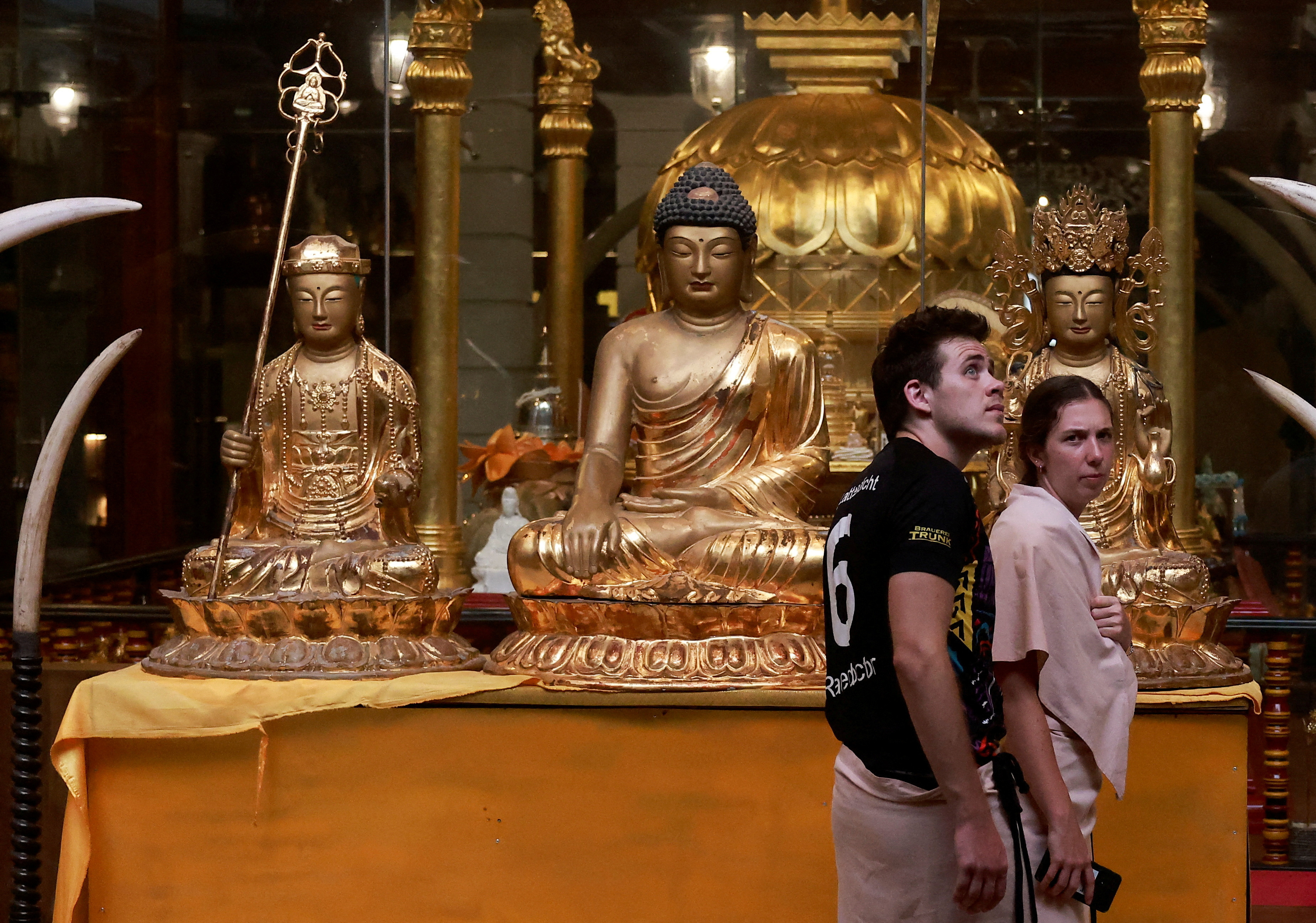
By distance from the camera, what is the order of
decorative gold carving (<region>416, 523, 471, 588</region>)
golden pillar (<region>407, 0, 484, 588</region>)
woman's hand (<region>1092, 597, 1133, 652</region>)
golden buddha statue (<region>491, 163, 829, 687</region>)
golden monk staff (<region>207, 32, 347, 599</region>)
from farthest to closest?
golden pillar (<region>407, 0, 484, 588</region>) → decorative gold carving (<region>416, 523, 471, 588</region>) → golden monk staff (<region>207, 32, 347, 599</region>) → golden buddha statue (<region>491, 163, 829, 687</region>) → woman's hand (<region>1092, 597, 1133, 652</region>)

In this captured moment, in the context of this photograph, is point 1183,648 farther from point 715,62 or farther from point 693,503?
point 715,62

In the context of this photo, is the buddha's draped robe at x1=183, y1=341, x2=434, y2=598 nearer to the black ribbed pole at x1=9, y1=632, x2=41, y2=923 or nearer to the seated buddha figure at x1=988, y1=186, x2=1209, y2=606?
the black ribbed pole at x1=9, y1=632, x2=41, y2=923

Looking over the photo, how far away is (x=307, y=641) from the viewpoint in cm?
362

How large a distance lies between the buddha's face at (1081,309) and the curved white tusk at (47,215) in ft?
6.52

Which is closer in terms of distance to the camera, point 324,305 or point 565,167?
point 324,305

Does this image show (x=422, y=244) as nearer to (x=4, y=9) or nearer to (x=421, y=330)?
(x=421, y=330)

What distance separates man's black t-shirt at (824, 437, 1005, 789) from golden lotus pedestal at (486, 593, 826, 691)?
114 centimetres

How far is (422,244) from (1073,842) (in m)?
3.30

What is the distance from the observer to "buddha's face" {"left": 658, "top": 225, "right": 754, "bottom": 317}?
3.85m

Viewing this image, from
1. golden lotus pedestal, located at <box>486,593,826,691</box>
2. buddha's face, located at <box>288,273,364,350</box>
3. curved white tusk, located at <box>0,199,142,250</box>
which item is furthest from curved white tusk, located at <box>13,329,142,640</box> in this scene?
golden lotus pedestal, located at <box>486,593,826,691</box>

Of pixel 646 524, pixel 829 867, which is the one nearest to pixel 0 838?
pixel 646 524

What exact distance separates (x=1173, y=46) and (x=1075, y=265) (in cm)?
134

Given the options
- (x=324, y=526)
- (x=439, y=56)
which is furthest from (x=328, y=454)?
(x=439, y=56)

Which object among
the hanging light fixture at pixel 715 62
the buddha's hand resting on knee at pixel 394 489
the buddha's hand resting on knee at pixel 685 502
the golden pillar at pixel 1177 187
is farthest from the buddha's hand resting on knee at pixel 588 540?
the hanging light fixture at pixel 715 62
